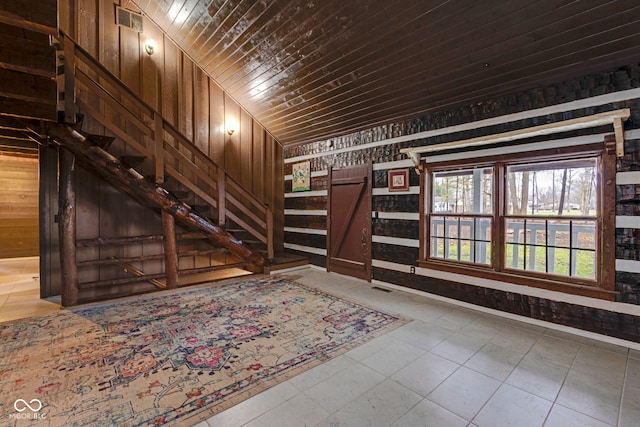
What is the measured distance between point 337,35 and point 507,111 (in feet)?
7.19

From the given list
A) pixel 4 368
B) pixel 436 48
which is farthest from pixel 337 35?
pixel 4 368

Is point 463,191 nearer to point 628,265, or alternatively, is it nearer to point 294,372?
point 628,265

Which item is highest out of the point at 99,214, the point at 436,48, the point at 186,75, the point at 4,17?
the point at 186,75

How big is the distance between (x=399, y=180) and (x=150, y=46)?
4657 mm

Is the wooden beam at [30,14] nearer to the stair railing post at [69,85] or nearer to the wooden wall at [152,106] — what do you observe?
the stair railing post at [69,85]

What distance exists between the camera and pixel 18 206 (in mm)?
6766

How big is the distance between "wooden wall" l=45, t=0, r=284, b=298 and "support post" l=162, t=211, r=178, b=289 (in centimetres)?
75

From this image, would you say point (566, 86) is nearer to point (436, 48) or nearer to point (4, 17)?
point (436, 48)

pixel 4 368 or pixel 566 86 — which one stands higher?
pixel 566 86

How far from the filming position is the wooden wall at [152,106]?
4215mm

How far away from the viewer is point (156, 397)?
192 cm

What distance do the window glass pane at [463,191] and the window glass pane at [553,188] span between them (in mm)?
341

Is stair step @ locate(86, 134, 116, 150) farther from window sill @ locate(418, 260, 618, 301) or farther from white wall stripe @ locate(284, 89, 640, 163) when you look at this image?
window sill @ locate(418, 260, 618, 301)

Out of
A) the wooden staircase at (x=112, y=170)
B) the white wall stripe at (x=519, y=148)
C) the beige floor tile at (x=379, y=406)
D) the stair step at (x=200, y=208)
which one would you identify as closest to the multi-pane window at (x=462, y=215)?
the white wall stripe at (x=519, y=148)
